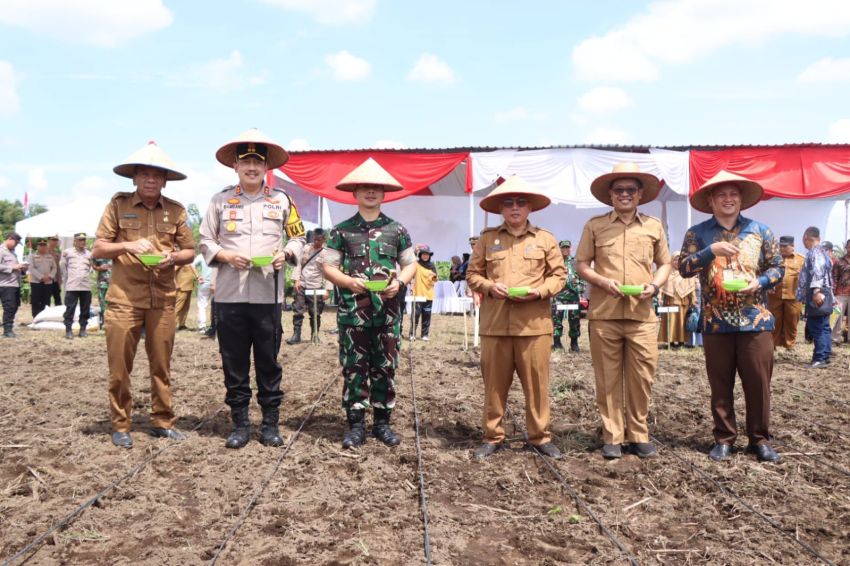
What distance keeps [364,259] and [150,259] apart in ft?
4.39

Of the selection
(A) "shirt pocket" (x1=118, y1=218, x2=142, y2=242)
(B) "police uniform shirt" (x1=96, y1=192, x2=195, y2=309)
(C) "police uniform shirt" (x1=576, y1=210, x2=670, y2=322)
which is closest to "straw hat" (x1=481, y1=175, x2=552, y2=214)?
(C) "police uniform shirt" (x1=576, y1=210, x2=670, y2=322)

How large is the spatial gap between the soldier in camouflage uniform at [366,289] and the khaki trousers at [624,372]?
1333mm

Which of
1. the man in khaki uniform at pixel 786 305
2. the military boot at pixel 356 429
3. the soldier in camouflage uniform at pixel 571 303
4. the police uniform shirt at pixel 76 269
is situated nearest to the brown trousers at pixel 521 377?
the military boot at pixel 356 429

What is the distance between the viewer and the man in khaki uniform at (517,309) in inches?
163

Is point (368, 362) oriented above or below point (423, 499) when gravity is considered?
above

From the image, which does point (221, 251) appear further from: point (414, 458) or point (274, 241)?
point (414, 458)

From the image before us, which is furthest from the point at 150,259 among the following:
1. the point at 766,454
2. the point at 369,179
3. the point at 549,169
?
the point at 549,169

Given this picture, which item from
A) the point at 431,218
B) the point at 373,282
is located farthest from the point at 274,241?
the point at 431,218

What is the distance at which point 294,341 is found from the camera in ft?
33.6

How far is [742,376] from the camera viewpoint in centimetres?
418

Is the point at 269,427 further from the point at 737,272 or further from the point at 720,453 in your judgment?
the point at 737,272

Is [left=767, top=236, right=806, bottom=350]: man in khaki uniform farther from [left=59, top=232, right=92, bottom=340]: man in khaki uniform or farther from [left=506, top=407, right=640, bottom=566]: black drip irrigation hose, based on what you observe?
[left=59, top=232, right=92, bottom=340]: man in khaki uniform

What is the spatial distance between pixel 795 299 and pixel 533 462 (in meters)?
7.07

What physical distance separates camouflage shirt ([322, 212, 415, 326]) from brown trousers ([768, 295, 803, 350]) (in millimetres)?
7285
